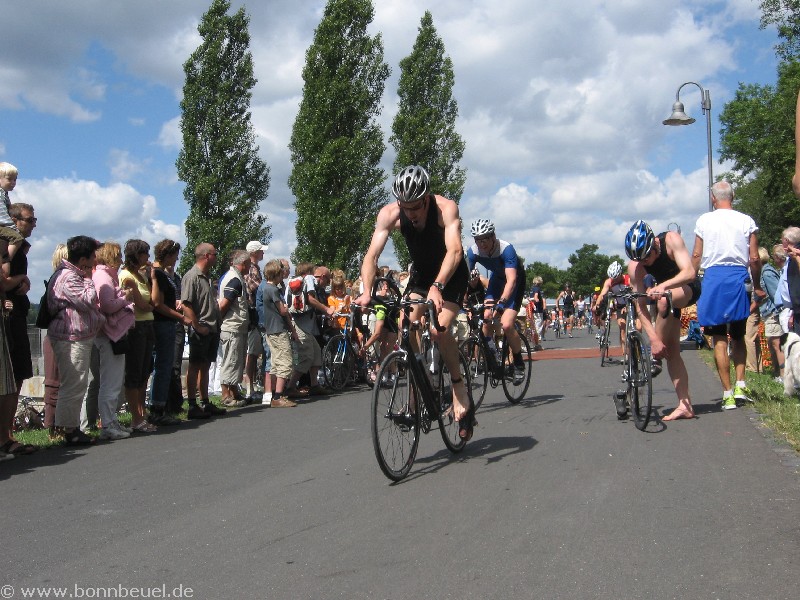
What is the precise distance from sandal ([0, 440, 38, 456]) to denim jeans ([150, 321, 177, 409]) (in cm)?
222

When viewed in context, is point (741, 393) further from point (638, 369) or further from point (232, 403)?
point (232, 403)

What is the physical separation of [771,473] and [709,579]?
232 cm

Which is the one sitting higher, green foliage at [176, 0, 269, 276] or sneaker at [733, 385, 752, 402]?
green foliage at [176, 0, 269, 276]

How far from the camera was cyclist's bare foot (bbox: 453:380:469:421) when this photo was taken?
697 cm

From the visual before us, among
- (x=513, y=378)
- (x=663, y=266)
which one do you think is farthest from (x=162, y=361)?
(x=663, y=266)

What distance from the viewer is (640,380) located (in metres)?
8.00

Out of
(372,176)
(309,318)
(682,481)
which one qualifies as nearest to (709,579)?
(682,481)

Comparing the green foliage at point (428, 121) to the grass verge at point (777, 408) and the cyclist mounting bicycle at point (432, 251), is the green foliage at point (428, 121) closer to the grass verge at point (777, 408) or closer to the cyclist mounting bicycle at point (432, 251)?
the grass verge at point (777, 408)

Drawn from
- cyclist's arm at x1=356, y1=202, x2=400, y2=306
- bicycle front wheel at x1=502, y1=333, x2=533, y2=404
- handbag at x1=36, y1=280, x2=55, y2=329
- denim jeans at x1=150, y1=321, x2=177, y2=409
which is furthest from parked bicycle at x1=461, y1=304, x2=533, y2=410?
handbag at x1=36, y1=280, x2=55, y2=329

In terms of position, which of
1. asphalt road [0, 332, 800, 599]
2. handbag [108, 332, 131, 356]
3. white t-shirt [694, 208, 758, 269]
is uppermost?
white t-shirt [694, 208, 758, 269]

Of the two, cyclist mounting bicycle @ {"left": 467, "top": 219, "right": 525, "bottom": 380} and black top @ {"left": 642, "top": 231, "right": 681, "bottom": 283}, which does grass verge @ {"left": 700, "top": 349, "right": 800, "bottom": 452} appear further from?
cyclist mounting bicycle @ {"left": 467, "top": 219, "right": 525, "bottom": 380}

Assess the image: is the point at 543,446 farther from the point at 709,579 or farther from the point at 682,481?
the point at 709,579

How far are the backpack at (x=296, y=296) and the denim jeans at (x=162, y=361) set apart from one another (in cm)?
313

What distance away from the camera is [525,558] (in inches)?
165
